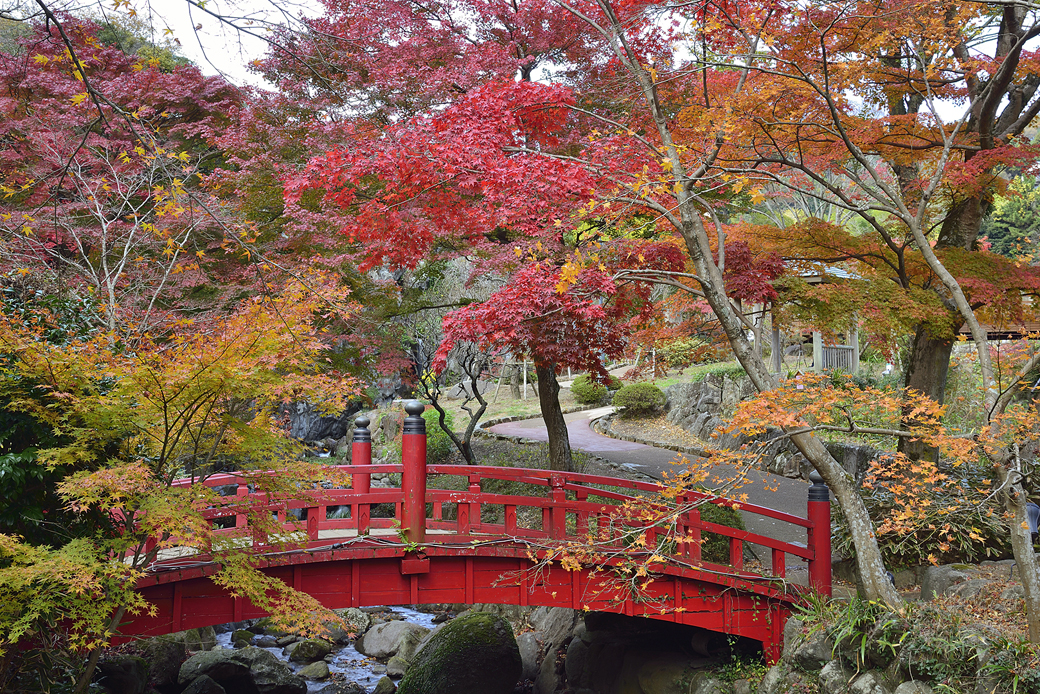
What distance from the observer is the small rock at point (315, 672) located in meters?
10.2

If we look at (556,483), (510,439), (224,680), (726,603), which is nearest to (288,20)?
(556,483)

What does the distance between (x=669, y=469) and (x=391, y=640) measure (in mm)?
6217

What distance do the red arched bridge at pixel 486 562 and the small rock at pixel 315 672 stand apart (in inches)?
134

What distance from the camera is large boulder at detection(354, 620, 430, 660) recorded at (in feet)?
36.1

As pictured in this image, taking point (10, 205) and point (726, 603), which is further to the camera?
point (10, 205)

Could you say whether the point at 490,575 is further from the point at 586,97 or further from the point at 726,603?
the point at 586,97

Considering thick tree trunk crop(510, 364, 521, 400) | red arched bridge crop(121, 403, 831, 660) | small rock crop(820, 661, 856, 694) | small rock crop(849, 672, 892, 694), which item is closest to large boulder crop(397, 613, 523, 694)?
red arched bridge crop(121, 403, 831, 660)

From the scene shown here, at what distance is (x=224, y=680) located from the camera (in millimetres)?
9391

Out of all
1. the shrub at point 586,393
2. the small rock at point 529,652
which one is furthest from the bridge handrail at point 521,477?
the shrub at point 586,393

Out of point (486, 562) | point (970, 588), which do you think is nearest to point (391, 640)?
point (486, 562)

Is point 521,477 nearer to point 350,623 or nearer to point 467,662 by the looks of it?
point 467,662

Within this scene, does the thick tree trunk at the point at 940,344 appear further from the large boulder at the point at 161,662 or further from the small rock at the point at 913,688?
the large boulder at the point at 161,662

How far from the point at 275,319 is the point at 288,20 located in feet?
9.17

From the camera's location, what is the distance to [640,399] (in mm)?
19891
